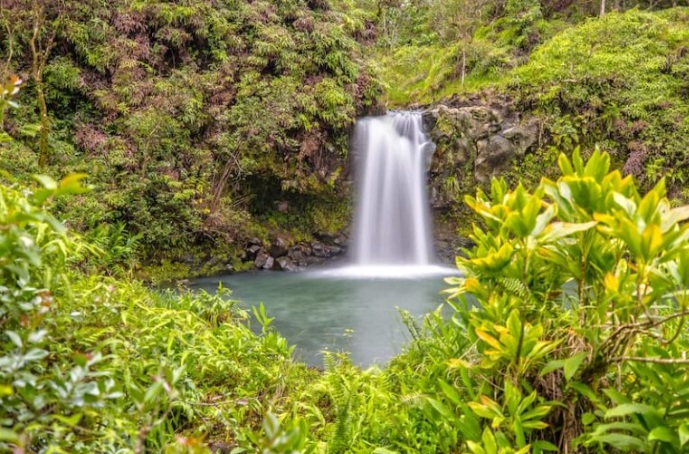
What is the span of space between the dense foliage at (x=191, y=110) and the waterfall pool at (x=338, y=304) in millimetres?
1813

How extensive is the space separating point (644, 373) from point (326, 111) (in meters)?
10.8

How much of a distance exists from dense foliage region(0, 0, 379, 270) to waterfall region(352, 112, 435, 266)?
0.71 metres

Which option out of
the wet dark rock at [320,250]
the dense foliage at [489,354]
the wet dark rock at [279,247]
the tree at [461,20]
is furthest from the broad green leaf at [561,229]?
the tree at [461,20]

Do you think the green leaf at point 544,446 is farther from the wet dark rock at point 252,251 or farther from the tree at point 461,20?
the tree at point 461,20

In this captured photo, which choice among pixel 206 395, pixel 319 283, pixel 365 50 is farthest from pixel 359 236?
pixel 206 395

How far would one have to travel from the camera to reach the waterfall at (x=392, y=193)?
41.2ft

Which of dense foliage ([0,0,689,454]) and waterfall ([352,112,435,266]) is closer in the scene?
dense foliage ([0,0,689,454])

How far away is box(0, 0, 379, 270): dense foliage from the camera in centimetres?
888

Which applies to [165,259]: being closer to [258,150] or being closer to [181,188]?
[181,188]

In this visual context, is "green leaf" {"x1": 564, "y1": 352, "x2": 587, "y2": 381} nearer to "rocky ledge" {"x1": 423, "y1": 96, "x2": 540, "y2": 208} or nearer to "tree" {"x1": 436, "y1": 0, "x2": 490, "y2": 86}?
"rocky ledge" {"x1": 423, "y1": 96, "x2": 540, "y2": 208}

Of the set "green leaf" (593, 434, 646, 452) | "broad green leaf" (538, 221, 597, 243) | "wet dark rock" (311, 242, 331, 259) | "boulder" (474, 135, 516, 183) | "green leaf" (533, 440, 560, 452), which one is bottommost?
"wet dark rock" (311, 242, 331, 259)

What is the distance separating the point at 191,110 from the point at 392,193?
Answer: 19.7 ft

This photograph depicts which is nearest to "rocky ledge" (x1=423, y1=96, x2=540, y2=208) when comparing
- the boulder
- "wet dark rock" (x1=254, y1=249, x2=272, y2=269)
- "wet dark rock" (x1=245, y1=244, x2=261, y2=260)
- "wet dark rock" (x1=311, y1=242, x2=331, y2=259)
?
the boulder

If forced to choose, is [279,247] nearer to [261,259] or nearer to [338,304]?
[261,259]
